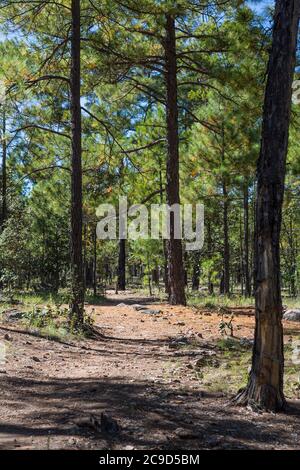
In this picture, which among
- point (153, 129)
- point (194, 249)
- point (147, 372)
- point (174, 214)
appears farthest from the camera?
point (194, 249)

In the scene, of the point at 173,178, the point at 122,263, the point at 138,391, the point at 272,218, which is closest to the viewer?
the point at 272,218

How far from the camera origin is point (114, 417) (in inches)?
152

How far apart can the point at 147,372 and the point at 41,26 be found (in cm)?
723

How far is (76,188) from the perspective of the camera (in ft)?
28.6

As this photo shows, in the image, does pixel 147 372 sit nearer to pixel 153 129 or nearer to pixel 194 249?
pixel 153 129

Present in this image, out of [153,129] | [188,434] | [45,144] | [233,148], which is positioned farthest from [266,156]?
[153,129]

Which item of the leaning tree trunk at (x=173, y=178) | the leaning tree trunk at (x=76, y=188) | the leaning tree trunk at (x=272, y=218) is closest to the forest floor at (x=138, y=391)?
the leaning tree trunk at (x=272, y=218)

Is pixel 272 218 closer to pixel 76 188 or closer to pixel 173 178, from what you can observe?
pixel 76 188

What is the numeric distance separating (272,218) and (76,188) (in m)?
5.28

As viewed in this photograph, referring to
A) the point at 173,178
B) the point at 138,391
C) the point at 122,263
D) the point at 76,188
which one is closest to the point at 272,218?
the point at 138,391

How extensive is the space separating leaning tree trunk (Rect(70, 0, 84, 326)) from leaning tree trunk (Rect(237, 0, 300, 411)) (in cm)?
476

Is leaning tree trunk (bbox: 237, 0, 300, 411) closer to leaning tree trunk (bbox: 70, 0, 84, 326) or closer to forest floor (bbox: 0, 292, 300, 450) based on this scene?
forest floor (bbox: 0, 292, 300, 450)

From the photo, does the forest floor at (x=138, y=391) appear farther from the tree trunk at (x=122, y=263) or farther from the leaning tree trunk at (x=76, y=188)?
the tree trunk at (x=122, y=263)

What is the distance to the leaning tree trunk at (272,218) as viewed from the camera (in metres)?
4.07
